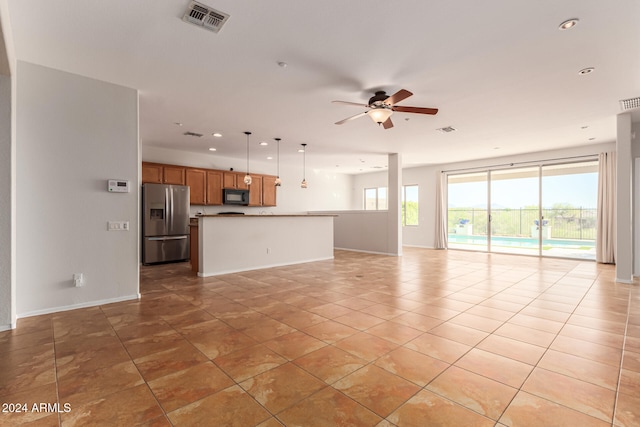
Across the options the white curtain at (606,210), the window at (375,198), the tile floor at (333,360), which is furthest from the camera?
the window at (375,198)

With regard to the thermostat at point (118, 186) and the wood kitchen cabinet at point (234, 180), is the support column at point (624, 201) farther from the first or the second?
the wood kitchen cabinet at point (234, 180)

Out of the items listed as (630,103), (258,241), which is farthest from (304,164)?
(630,103)

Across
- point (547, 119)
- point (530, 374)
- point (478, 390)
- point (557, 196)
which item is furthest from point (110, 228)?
point (557, 196)

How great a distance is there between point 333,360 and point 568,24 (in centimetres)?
347

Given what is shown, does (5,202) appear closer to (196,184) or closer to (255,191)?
(196,184)

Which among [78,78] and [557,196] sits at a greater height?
[78,78]

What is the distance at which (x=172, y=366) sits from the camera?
2182 millimetres

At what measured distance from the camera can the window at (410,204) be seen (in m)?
10.7

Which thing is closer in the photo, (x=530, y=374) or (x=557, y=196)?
(x=530, y=374)

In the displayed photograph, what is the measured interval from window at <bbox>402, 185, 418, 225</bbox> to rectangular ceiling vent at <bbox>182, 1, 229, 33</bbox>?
9.17 m

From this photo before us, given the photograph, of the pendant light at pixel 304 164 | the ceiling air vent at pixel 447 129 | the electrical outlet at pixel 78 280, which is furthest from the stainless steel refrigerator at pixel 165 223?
the ceiling air vent at pixel 447 129

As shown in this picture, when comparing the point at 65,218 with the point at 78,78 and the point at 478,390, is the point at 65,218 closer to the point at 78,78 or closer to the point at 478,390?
the point at 78,78

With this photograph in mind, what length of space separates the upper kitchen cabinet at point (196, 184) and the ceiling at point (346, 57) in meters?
2.28

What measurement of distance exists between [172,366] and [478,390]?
212 cm
